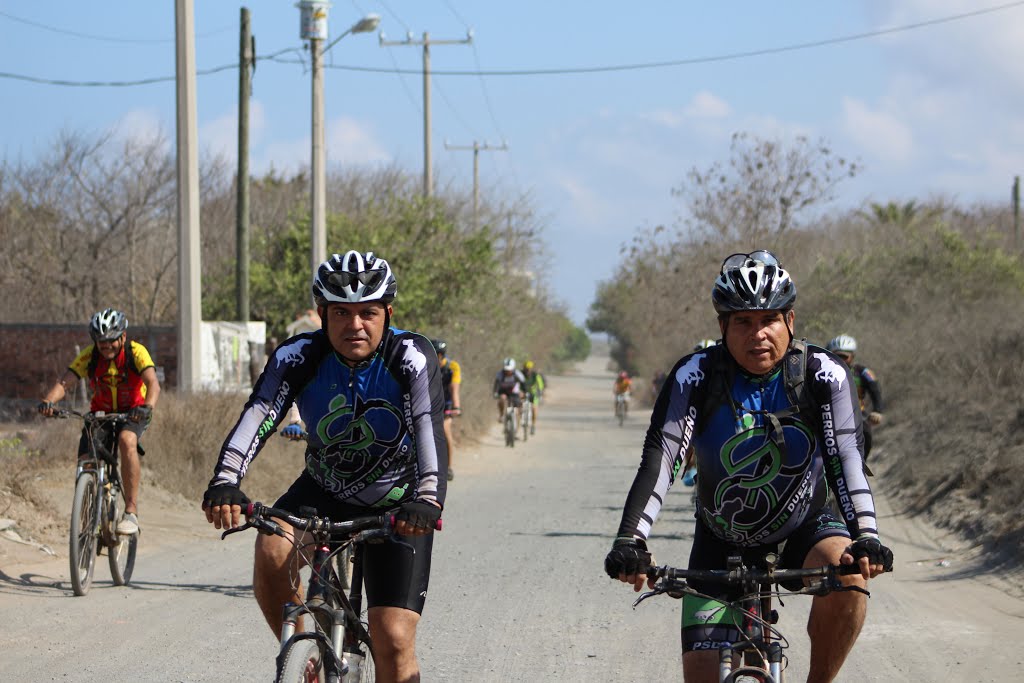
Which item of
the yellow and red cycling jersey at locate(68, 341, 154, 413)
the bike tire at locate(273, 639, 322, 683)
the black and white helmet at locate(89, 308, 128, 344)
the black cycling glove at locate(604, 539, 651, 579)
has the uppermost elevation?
the black and white helmet at locate(89, 308, 128, 344)

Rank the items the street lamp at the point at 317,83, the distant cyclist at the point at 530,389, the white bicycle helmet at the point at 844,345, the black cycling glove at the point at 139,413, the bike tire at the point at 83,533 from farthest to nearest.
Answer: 1. the distant cyclist at the point at 530,389
2. the street lamp at the point at 317,83
3. the white bicycle helmet at the point at 844,345
4. the black cycling glove at the point at 139,413
5. the bike tire at the point at 83,533

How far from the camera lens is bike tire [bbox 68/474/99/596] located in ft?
30.9

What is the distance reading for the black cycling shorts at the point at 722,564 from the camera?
14.1ft

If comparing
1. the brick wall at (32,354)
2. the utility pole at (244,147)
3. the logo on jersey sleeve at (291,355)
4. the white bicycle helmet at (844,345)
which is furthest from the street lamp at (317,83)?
the logo on jersey sleeve at (291,355)

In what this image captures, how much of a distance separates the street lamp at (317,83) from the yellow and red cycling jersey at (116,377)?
12458 millimetres

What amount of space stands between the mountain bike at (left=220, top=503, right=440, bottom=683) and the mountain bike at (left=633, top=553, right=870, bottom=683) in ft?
3.69

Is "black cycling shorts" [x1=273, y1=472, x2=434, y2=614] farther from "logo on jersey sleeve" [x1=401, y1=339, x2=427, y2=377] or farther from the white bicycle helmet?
the white bicycle helmet

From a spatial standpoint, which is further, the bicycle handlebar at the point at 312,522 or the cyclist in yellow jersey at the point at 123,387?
the cyclist in yellow jersey at the point at 123,387

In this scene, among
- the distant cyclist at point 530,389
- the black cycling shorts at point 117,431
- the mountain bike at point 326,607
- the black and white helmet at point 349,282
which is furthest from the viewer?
the distant cyclist at point 530,389

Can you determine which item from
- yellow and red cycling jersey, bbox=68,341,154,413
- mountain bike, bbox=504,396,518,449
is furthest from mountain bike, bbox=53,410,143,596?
mountain bike, bbox=504,396,518,449

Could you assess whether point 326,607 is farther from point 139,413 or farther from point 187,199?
point 187,199

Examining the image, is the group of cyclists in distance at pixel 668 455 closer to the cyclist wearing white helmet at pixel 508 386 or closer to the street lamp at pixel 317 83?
the street lamp at pixel 317 83

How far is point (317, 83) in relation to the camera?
75.3ft

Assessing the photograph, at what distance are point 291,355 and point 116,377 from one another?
5441 millimetres
